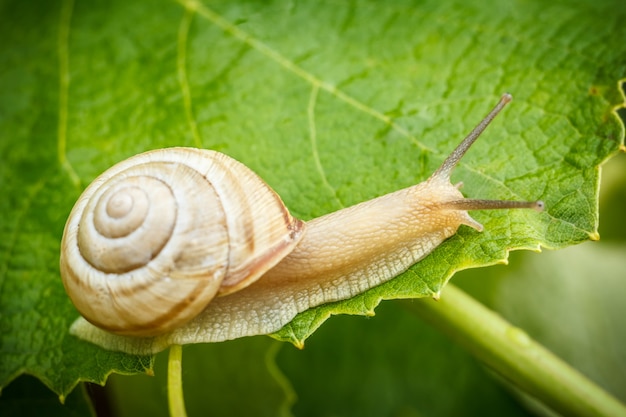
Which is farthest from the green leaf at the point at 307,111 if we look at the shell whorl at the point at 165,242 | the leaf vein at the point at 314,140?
the shell whorl at the point at 165,242

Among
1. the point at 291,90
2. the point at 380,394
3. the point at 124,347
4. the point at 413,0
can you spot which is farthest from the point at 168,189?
the point at 380,394

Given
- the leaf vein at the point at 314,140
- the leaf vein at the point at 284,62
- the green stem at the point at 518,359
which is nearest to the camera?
the green stem at the point at 518,359

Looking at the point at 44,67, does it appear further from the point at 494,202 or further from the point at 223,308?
the point at 494,202

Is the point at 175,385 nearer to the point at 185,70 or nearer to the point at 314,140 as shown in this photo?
the point at 314,140

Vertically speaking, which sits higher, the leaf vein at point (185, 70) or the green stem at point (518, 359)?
the leaf vein at point (185, 70)

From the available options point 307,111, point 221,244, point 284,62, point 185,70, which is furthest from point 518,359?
point 185,70

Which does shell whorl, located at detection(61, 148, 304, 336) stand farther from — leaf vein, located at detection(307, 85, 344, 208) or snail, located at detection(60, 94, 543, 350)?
leaf vein, located at detection(307, 85, 344, 208)

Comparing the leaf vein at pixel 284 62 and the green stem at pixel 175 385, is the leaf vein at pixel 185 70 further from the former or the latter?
the green stem at pixel 175 385
